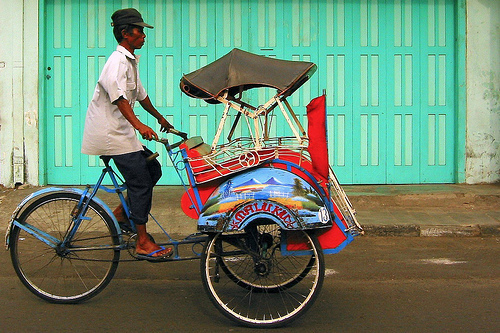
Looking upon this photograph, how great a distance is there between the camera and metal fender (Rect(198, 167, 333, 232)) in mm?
4098

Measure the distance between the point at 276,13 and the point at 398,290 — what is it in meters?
5.31

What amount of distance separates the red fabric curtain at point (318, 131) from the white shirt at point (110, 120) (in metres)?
1.31

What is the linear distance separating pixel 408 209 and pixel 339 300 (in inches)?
141

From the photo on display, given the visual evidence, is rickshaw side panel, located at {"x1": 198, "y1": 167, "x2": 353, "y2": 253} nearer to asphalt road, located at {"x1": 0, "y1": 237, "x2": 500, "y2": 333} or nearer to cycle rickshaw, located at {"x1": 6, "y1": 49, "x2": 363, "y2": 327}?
cycle rickshaw, located at {"x1": 6, "y1": 49, "x2": 363, "y2": 327}

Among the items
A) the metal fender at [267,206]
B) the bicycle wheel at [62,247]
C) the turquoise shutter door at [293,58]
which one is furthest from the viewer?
the turquoise shutter door at [293,58]

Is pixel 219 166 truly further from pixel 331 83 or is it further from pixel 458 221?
pixel 331 83

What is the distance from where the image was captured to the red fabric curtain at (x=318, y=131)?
418 cm

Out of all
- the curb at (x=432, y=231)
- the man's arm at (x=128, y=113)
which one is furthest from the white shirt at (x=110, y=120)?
the curb at (x=432, y=231)

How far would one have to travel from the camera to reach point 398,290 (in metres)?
5.08

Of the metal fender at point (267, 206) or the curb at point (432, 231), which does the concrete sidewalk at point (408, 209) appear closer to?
the curb at point (432, 231)

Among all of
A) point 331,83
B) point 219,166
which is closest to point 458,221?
point 331,83

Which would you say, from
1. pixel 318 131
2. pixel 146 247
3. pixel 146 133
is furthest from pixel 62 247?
pixel 318 131

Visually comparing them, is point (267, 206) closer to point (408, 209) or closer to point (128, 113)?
point (128, 113)

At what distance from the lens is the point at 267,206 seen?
4102mm
